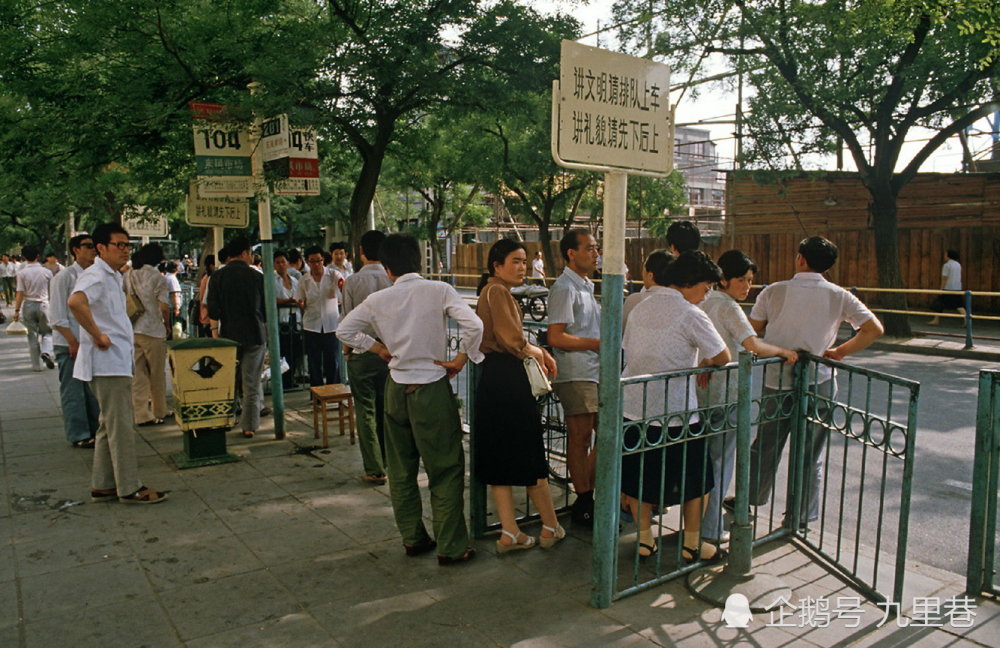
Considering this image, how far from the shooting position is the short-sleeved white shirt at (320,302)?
336 inches

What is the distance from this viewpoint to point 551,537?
184 inches

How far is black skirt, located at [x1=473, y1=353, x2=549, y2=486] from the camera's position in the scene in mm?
4441

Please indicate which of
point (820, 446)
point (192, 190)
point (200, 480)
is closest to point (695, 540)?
point (820, 446)

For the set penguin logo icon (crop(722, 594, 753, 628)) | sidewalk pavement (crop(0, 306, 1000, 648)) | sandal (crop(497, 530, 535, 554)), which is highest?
sandal (crop(497, 530, 535, 554))

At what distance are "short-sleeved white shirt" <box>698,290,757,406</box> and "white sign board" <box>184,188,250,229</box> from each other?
6537mm

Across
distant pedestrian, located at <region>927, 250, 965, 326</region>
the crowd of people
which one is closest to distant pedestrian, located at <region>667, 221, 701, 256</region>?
the crowd of people

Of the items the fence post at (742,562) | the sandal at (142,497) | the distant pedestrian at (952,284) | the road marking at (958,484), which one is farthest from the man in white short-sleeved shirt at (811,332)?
the distant pedestrian at (952,284)

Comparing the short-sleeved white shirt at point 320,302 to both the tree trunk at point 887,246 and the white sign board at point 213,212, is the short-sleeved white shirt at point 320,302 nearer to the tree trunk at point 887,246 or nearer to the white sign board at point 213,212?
the white sign board at point 213,212

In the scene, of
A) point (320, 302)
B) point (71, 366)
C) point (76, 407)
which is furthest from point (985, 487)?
point (71, 366)

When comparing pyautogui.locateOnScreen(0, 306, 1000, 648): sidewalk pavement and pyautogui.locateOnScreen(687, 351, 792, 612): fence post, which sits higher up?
pyautogui.locateOnScreen(687, 351, 792, 612): fence post

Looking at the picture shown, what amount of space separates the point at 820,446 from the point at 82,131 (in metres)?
6.68

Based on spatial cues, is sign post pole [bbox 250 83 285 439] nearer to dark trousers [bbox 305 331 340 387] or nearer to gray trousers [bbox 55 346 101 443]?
dark trousers [bbox 305 331 340 387]

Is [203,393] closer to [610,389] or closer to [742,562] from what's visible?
[610,389]

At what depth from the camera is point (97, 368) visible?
5.31 meters
